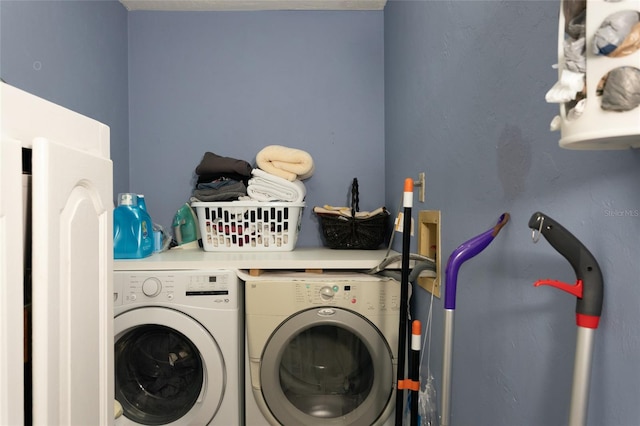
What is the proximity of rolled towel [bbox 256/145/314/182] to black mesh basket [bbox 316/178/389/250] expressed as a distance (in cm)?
25

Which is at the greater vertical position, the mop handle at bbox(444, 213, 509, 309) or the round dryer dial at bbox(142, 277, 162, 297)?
the mop handle at bbox(444, 213, 509, 309)

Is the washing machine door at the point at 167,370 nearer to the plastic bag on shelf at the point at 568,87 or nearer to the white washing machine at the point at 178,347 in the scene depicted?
the white washing machine at the point at 178,347

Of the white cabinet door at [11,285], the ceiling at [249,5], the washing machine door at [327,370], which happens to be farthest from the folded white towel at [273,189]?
the white cabinet door at [11,285]

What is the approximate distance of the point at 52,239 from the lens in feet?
2.33

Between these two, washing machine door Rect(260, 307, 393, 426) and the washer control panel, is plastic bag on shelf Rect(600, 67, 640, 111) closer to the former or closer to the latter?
washing machine door Rect(260, 307, 393, 426)

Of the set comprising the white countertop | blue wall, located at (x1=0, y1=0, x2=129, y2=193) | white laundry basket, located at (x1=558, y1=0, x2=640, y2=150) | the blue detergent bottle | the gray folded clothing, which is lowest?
the white countertop

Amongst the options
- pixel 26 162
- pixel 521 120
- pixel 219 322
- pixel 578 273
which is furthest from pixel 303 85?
pixel 578 273

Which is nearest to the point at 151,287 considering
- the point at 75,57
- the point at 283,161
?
the point at 283,161

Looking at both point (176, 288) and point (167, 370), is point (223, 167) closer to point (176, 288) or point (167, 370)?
point (176, 288)

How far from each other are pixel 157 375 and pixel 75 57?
1423 millimetres

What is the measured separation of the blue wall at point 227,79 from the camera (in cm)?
255

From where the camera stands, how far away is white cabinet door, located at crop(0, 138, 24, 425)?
600mm

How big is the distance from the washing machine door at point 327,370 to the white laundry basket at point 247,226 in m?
0.49

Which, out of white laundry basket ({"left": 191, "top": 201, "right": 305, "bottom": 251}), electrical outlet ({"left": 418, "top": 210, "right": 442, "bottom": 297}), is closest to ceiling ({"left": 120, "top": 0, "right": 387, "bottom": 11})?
white laundry basket ({"left": 191, "top": 201, "right": 305, "bottom": 251})
